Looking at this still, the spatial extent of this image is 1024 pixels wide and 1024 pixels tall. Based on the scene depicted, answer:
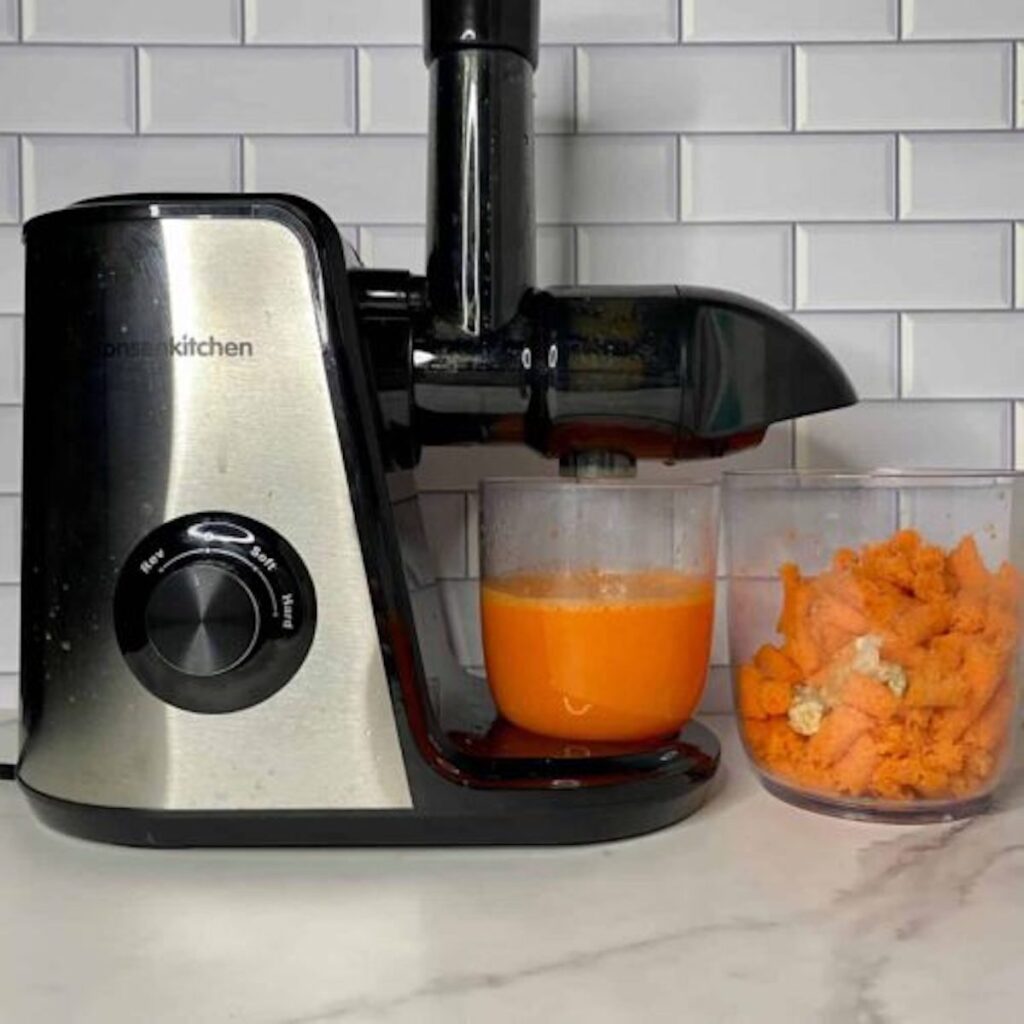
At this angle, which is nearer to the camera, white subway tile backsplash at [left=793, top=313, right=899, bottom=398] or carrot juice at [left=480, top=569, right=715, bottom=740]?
carrot juice at [left=480, top=569, right=715, bottom=740]

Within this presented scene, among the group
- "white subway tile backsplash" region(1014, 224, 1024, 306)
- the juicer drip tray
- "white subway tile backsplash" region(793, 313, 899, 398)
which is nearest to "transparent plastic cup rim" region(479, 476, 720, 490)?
the juicer drip tray

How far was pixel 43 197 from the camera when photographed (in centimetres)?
86

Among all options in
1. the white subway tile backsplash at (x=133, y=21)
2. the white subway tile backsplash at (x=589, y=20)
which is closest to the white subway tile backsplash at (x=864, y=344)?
the white subway tile backsplash at (x=589, y=20)

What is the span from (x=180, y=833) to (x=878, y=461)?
0.54 metres

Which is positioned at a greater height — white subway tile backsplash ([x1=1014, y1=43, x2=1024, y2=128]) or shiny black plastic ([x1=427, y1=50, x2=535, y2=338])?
white subway tile backsplash ([x1=1014, y1=43, x2=1024, y2=128])

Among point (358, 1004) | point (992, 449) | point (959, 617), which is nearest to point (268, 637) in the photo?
point (358, 1004)

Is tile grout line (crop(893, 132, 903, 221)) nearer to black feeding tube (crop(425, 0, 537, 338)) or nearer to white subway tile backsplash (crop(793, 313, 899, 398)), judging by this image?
white subway tile backsplash (crop(793, 313, 899, 398))

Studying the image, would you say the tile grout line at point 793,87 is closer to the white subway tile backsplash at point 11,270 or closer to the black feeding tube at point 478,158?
the black feeding tube at point 478,158

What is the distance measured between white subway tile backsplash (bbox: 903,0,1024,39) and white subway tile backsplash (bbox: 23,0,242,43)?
18.6 inches

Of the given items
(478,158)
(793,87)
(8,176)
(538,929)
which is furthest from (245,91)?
(538,929)

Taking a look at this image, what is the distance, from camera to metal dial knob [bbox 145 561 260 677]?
578 millimetres

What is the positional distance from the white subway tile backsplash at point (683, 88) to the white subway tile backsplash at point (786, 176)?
0.7 inches

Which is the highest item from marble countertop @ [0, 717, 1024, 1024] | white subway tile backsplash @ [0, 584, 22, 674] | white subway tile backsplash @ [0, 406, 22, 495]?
white subway tile backsplash @ [0, 406, 22, 495]

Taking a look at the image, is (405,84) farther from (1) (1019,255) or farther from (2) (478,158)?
(1) (1019,255)
